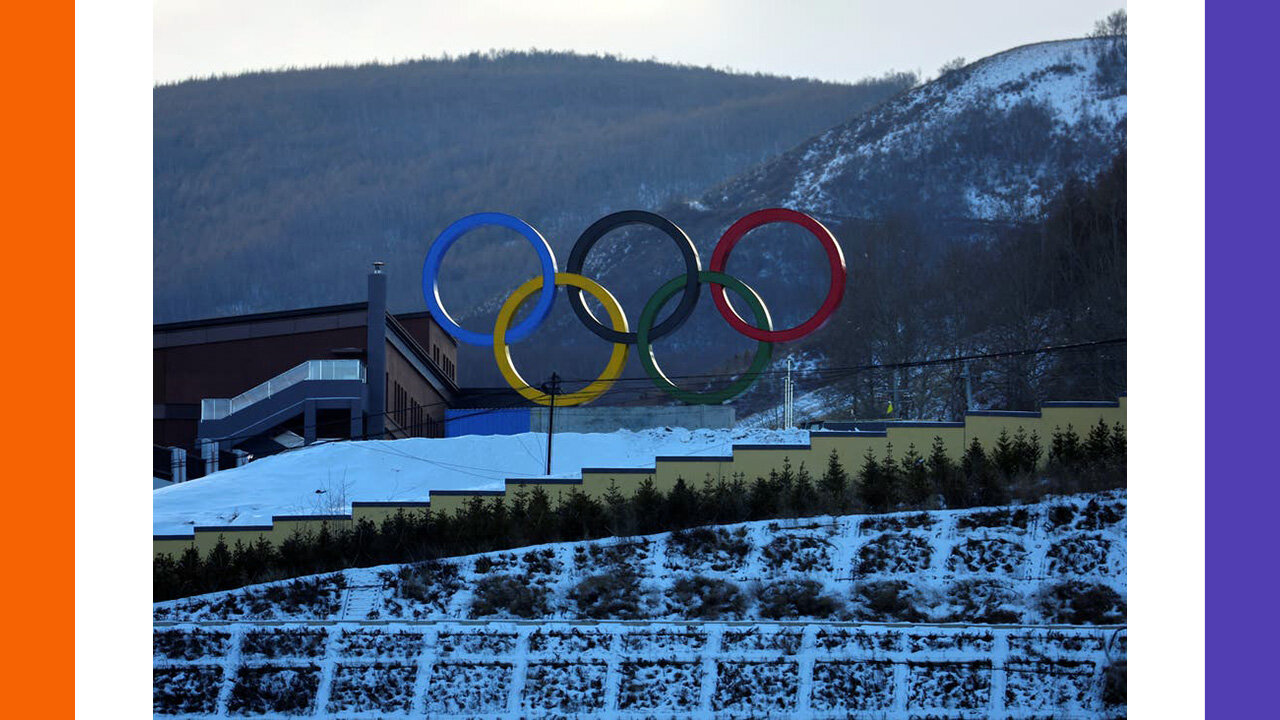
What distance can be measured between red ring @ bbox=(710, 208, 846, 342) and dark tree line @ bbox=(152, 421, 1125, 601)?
170 inches

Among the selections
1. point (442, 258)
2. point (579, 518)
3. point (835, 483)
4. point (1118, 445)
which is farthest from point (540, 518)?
point (1118, 445)

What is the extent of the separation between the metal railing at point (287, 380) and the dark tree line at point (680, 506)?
525 inches

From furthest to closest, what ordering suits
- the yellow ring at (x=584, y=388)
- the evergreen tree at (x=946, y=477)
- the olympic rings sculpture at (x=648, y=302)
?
the yellow ring at (x=584, y=388), the olympic rings sculpture at (x=648, y=302), the evergreen tree at (x=946, y=477)

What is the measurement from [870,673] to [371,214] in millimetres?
149190

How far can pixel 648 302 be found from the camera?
112ft

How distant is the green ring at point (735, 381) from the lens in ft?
112

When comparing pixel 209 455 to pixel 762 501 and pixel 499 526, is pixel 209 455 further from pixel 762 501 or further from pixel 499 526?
pixel 762 501

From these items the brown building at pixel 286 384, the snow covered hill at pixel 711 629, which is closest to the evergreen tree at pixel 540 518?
the snow covered hill at pixel 711 629

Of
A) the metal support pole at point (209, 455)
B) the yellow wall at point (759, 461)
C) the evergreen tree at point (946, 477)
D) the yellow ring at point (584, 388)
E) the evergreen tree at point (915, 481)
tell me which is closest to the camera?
the evergreen tree at point (946, 477)

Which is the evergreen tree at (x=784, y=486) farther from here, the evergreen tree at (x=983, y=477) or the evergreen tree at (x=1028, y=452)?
the evergreen tree at (x=1028, y=452)

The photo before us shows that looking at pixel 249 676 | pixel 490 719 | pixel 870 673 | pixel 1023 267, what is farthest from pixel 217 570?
pixel 1023 267

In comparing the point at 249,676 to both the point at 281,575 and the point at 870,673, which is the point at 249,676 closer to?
the point at 281,575

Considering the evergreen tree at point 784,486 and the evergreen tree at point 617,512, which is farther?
the evergreen tree at point 784,486

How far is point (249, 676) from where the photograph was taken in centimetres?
2175
